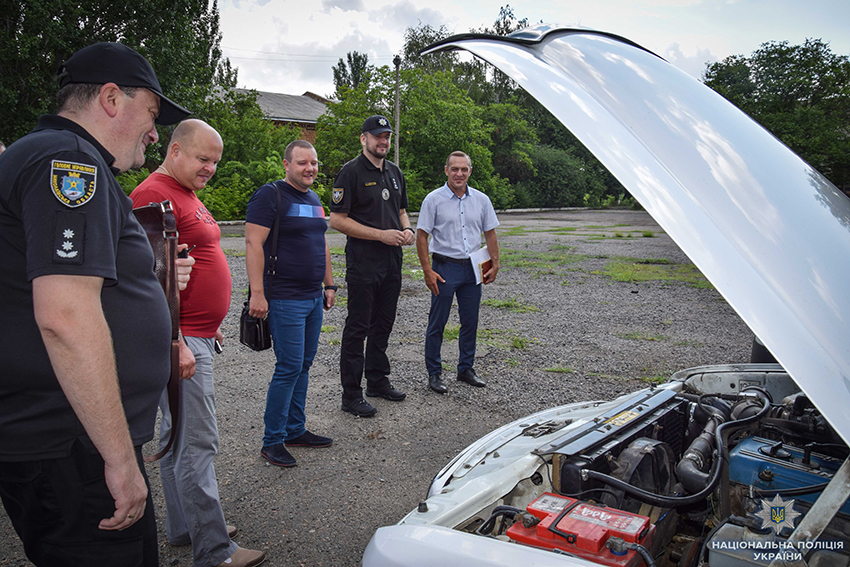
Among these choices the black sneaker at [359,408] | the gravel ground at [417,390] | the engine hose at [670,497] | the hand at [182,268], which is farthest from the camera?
the black sneaker at [359,408]

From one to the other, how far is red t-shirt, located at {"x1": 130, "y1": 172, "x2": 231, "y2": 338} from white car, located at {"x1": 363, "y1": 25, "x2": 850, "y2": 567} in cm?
143

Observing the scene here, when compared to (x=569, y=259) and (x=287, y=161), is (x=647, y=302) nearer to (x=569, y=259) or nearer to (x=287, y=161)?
(x=569, y=259)

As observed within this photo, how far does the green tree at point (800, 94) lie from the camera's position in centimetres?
2633

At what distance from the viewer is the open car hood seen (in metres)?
1.29

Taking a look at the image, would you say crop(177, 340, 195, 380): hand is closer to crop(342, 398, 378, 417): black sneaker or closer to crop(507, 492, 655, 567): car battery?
crop(507, 492, 655, 567): car battery

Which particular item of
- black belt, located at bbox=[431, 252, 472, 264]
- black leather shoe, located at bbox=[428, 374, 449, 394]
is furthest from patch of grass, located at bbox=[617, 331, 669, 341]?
black leather shoe, located at bbox=[428, 374, 449, 394]

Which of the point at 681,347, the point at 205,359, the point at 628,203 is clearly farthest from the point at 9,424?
the point at 628,203

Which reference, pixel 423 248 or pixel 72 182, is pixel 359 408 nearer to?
pixel 423 248

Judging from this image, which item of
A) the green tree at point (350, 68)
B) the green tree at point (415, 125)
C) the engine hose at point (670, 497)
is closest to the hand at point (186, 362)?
the engine hose at point (670, 497)

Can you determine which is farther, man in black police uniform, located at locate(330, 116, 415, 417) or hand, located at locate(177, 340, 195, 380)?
man in black police uniform, located at locate(330, 116, 415, 417)

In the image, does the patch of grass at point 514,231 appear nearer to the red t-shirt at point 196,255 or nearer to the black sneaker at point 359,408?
the black sneaker at point 359,408

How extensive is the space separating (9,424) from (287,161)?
2537 mm

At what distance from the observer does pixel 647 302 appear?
8805mm

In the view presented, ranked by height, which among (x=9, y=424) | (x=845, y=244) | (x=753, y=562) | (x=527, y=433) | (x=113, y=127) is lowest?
(x=527, y=433)
